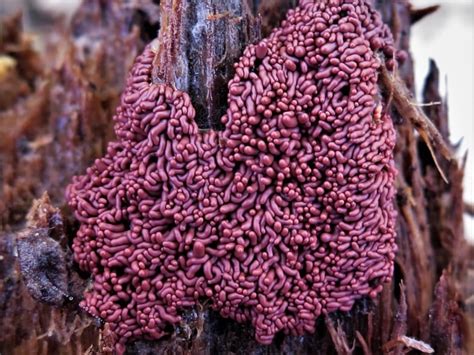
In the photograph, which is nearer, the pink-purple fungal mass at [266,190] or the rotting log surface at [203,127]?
the pink-purple fungal mass at [266,190]

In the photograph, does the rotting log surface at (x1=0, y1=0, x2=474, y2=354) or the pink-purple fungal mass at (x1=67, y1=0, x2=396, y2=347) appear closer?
the pink-purple fungal mass at (x1=67, y1=0, x2=396, y2=347)

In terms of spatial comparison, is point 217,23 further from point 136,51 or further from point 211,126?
point 136,51

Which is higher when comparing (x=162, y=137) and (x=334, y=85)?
(x=334, y=85)

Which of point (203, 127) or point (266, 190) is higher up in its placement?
point (203, 127)

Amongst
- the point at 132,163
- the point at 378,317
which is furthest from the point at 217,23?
the point at 378,317
